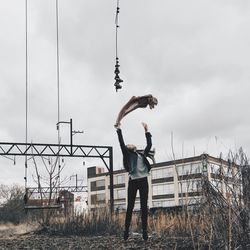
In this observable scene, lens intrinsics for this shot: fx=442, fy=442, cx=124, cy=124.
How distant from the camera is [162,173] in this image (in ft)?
245

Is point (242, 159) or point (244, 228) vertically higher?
point (242, 159)

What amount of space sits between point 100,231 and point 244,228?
8.49 meters

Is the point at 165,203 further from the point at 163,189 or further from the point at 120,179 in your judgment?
the point at 120,179

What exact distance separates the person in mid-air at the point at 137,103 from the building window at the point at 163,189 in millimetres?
66162

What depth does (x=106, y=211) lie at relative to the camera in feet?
53.0

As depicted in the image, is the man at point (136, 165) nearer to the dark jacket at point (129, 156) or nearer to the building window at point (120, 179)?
the dark jacket at point (129, 156)

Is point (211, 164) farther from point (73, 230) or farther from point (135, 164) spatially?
point (73, 230)

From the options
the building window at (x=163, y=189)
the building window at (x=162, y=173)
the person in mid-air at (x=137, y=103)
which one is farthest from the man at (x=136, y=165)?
the building window at (x=162, y=173)

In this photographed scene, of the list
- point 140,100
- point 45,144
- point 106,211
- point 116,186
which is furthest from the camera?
point 116,186

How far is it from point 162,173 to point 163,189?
288 centimetres

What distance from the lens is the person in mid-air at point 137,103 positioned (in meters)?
6.21

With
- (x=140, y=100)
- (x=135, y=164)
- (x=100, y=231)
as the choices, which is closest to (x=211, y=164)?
(x=135, y=164)

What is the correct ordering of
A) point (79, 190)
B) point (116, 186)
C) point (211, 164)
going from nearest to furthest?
point (211, 164) → point (79, 190) → point (116, 186)

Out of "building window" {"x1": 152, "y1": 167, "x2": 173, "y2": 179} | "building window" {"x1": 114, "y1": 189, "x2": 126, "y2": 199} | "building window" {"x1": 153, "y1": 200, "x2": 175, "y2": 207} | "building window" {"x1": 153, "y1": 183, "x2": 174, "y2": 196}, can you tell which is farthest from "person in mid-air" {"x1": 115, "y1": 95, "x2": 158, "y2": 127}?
"building window" {"x1": 114, "y1": 189, "x2": 126, "y2": 199}
